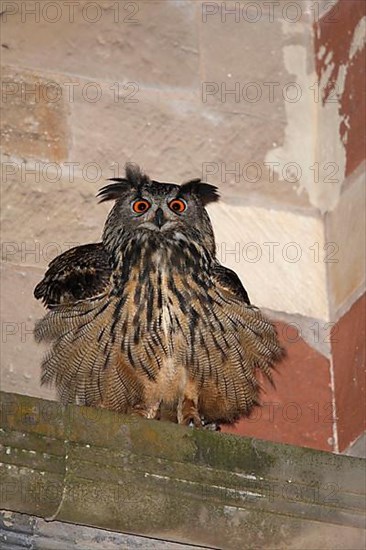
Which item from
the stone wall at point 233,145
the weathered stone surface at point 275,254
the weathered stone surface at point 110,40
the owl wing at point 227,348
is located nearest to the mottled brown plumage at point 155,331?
the owl wing at point 227,348

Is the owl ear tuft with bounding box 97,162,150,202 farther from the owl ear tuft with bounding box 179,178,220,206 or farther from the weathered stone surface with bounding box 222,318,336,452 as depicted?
the weathered stone surface with bounding box 222,318,336,452

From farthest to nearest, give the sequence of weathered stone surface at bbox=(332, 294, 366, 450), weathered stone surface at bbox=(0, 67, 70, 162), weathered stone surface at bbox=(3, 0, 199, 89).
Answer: weathered stone surface at bbox=(3, 0, 199, 89) → weathered stone surface at bbox=(0, 67, 70, 162) → weathered stone surface at bbox=(332, 294, 366, 450)

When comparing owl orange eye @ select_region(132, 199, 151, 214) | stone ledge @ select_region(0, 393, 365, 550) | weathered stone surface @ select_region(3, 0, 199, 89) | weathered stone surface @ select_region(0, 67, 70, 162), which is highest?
weathered stone surface @ select_region(3, 0, 199, 89)

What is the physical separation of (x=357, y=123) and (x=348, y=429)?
1117 millimetres

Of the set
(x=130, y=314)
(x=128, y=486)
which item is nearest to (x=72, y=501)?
(x=128, y=486)

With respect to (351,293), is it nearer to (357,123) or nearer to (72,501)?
(357,123)

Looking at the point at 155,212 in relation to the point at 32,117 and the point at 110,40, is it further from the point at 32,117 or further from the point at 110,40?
the point at 110,40

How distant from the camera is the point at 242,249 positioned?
5.02m

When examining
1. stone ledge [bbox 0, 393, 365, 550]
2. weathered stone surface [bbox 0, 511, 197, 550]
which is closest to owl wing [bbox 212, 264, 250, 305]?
stone ledge [bbox 0, 393, 365, 550]

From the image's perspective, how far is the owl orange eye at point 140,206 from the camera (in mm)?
4582

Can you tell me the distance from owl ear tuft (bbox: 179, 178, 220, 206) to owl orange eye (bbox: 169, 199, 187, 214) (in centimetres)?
4

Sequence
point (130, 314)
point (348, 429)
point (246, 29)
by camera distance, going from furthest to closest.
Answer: point (246, 29)
point (348, 429)
point (130, 314)

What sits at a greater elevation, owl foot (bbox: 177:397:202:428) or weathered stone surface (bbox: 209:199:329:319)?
weathered stone surface (bbox: 209:199:329:319)

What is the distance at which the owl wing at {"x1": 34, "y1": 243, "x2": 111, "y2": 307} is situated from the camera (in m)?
4.33
